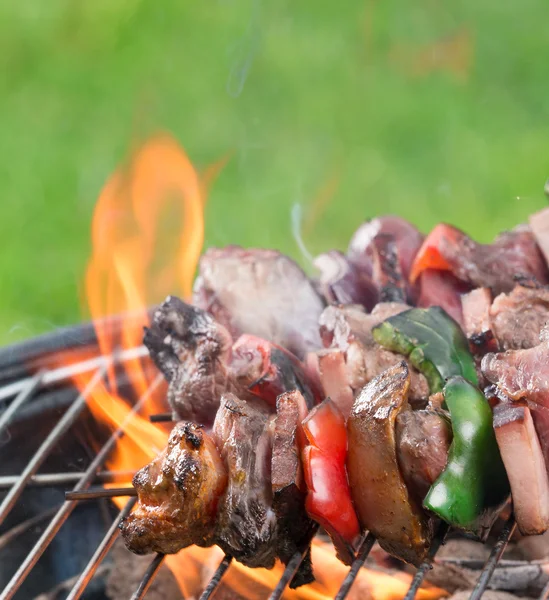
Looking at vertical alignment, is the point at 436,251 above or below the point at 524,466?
above

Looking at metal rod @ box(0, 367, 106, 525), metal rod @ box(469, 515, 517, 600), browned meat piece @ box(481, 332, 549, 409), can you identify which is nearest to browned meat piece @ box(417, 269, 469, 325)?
browned meat piece @ box(481, 332, 549, 409)

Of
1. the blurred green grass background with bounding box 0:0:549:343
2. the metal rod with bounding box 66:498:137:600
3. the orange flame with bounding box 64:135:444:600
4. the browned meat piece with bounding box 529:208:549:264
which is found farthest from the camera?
the blurred green grass background with bounding box 0:0:549:343

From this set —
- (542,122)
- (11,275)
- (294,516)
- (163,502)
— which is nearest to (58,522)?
(163,502)

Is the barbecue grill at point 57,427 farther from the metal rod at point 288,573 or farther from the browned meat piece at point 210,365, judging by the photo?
the browned meat piece at point 210,365

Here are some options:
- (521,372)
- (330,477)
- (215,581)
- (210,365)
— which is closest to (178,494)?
(215,581)

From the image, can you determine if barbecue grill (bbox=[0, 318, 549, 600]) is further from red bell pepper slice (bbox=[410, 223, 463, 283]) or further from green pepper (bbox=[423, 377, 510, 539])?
red bell pepper slice (bbox=[410, 223, 463, 283])

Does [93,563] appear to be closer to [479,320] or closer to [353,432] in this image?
[353,432]

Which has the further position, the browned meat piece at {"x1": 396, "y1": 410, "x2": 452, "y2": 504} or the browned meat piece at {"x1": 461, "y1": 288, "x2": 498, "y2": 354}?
the browned meat piece at {"x1": 461, "y1": 288, "x2": 498, "y2": 354}
